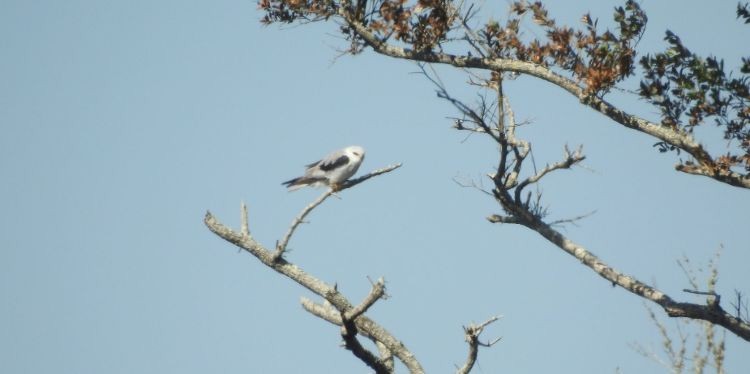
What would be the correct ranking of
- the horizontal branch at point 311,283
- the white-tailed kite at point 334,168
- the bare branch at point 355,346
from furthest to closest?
1. the white-tailed kite at point 334,168
2. the horizontal branch at point 311,283
3. the bare branch at point 355,346

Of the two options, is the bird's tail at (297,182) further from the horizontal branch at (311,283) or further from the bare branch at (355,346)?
the bare branch at (355,346)

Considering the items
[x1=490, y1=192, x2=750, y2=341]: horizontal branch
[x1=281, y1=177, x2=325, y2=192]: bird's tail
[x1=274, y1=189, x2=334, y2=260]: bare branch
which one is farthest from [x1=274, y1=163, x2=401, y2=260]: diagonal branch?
[x1=281, y1=177, x2=325, y2=192]: bird's tail

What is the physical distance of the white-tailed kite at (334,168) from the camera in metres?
13.6

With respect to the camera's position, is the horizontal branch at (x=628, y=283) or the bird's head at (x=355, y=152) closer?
the horizontal branch at (x=628, y=283)

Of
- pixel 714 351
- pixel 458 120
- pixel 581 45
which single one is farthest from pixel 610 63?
pixel 714 351

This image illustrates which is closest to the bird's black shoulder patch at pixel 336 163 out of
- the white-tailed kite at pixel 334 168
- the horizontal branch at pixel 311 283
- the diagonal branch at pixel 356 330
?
the white-tailed kite at pixel 334 168

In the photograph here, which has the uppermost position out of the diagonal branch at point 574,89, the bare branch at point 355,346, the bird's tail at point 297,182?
the bird's tail at point 297,182

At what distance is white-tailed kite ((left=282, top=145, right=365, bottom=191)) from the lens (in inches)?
536

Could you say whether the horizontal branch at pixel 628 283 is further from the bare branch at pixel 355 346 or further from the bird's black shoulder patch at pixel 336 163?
the bird's black shoulder patch at pixel 336 163

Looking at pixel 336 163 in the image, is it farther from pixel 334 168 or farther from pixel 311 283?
pixel 311 283

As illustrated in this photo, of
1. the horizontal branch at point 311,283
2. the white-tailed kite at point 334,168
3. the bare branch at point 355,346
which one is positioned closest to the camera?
the bare branch at point 355,346

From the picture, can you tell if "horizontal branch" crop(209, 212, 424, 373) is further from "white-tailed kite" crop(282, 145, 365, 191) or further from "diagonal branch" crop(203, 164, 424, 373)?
"white-tailed kite" crop(282, 145, 365, 191)

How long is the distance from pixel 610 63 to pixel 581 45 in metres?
0.37

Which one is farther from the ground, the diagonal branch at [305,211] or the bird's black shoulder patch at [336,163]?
the bird's black shoulder patch at [336,163]
